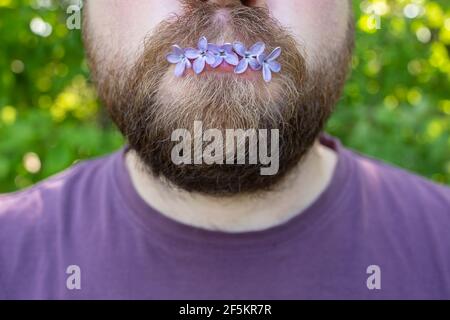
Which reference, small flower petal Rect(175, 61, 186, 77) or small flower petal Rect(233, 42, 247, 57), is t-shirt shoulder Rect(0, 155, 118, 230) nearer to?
small flower petal Rect(175, 61, 186, 77)

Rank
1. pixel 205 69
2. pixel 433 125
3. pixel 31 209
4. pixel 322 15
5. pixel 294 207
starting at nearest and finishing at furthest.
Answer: pixel 205 69
pixel 322 15
pixel 294 207
pixel 31 209
pixel 433 125

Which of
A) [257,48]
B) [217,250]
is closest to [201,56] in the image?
[257,48]

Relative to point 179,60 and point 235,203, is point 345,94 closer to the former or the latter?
point 235,203

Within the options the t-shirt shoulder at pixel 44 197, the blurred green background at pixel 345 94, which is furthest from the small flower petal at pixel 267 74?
the blurred green background at pixel 345 94

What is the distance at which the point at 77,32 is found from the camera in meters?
2.59

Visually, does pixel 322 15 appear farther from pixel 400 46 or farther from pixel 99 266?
pixel 400 46

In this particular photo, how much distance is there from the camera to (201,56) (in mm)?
1386

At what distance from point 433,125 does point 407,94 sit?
15.1 inches

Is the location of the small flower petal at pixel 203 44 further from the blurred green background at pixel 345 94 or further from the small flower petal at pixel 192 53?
the blurred green background at pixel 345 94

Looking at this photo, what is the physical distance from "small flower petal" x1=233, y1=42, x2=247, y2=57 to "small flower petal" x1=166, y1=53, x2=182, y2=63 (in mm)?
128

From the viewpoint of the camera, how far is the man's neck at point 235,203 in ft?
5.38

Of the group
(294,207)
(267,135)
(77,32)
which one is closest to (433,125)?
(294,207)

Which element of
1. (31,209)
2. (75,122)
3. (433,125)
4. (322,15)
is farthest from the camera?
(75,122)
